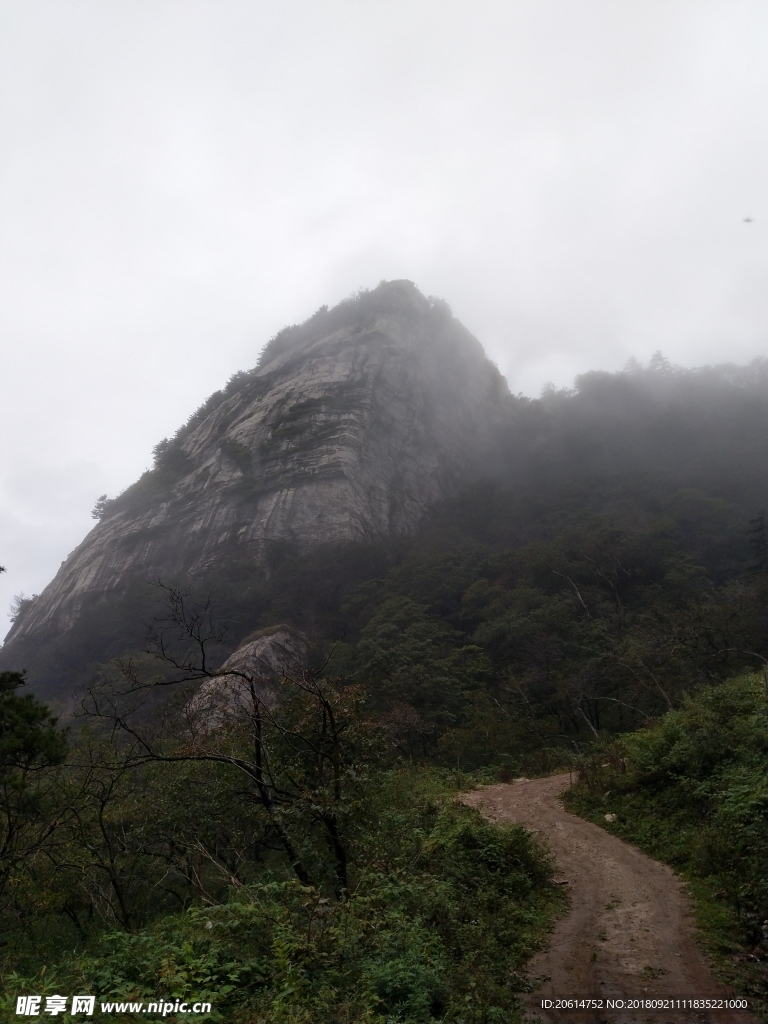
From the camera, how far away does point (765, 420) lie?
2648 inches

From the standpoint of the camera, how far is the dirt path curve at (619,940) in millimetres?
5414

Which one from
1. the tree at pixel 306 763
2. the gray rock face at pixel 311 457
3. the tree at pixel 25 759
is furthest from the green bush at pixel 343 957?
the gray rock face at pixel 311 457

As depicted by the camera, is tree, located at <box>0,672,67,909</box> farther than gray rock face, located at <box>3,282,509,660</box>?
No

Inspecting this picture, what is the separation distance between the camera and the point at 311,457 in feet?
198

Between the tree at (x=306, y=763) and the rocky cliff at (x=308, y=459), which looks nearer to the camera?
the tree at (x=306, y=763)

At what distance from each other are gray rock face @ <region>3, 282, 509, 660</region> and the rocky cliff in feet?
0.51

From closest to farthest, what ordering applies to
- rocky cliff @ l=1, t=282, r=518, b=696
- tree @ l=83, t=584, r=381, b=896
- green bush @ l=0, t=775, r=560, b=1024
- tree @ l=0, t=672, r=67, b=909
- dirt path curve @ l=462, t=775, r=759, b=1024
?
green bush @ l=0, t=775, r=560, b=1024
dirt path curve @ l=462, t=775, r=759, b=1024
tree @ l=83, t=584, r=381, b=896
tree @ l=0, t=672, r=67, b=909
rocky cliff @ l=1, t=282, r=518, b=696

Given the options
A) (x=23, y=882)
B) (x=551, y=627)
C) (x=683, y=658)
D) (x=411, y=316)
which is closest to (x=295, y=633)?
(x=551, y=627)

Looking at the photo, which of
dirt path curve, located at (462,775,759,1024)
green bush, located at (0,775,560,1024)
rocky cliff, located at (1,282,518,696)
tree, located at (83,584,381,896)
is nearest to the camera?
green bush, located at (0,775,560,1024)

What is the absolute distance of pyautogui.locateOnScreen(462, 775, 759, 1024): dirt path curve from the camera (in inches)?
213

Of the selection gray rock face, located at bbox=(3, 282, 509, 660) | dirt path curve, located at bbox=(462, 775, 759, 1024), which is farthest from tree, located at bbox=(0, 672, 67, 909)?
gray rock face, located at bbox=(3, 282, 509, 660)

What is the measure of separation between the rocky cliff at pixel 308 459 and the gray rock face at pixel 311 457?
16cm

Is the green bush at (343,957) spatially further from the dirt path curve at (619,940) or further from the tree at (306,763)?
the tree at (306,763)

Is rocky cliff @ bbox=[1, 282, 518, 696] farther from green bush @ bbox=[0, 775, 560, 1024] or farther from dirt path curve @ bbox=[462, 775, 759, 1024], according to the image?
green bush @ bbox=[0, 775, 560, 1024]
